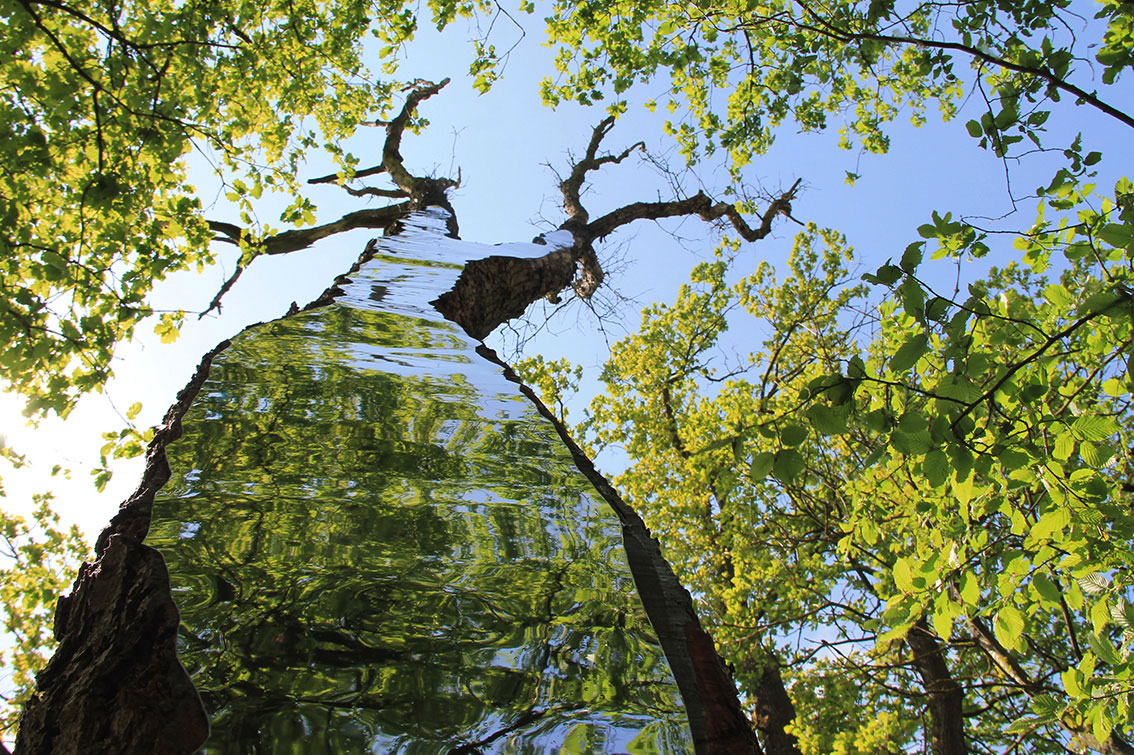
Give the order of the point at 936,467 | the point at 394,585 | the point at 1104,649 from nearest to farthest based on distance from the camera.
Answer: the point at 394,585 < the point at 936,467 < the point at 1104,649

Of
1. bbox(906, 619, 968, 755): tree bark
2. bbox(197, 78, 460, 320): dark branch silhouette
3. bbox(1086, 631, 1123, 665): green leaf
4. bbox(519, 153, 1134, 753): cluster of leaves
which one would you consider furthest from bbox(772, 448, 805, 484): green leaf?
bbox(906, 619, 968, 755): tree bark

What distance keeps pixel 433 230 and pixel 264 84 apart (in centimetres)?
177

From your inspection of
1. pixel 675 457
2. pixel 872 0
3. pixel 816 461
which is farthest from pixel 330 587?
pixel 675 457

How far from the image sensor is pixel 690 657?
1.13m

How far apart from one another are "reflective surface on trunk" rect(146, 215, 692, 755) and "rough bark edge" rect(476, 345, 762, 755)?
0.12 meters

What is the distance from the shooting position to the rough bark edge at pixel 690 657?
1008 mm

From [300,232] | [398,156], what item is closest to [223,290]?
[300,232]

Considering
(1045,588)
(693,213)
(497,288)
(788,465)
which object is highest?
(693,213)

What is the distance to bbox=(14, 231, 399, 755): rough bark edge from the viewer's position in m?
0.86

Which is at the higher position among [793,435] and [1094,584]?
[793,435]

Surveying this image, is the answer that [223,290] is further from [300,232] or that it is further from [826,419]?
[826,419]

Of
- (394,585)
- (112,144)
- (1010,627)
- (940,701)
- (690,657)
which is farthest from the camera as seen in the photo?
(940,701)

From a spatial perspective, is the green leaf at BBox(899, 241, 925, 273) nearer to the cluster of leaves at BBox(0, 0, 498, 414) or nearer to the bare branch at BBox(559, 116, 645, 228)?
the cluster of leaves at BBox(0, 0, 498, 414)

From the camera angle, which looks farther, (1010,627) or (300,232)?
A: (300,232)
